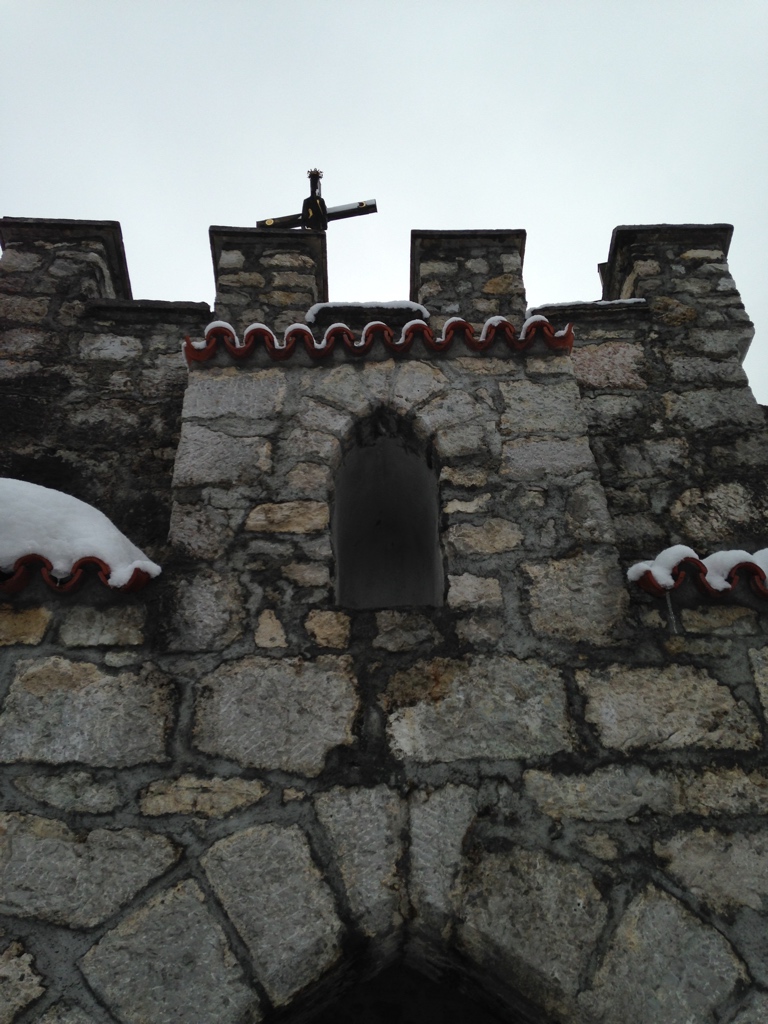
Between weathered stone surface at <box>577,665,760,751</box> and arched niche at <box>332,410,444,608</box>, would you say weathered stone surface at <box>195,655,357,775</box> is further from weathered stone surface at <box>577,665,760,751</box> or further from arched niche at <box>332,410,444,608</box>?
weathered stone surface at <box>577,665,760,751</box>

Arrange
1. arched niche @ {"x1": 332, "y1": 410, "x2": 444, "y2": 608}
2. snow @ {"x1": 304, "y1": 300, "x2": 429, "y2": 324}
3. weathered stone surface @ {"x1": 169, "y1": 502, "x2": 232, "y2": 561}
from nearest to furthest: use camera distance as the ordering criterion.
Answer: weathered stone surface @ {"x1": 169, "y1": 502, "x2": 232, "y2": 561} < arched niche @ {"x1": 332, "y1": 410, "x2": 444, "y2": 608} < snow @ {"x1": 304, "y1": 300, "x2": 429, "y2": 324}

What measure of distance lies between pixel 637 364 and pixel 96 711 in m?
3.05

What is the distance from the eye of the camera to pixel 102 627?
236 cm

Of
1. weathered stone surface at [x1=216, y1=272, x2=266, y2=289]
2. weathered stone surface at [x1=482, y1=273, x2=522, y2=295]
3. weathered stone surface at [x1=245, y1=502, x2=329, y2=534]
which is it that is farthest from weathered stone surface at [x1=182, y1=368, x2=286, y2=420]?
weathered stone surface at [x1=482, y1=273, x2=522, y2=295]

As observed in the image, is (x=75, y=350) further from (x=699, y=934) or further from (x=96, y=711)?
(x=699, y=934)

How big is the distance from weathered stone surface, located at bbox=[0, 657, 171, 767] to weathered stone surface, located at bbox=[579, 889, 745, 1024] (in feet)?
4.57

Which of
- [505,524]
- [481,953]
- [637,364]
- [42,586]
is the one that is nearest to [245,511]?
[42,586]

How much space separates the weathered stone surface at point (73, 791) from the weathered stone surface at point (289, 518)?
3.27 ft

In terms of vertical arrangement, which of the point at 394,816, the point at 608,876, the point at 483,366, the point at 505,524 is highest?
the point at 483,366

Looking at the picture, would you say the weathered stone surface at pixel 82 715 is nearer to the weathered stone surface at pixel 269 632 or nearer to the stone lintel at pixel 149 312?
the weathered stone surface at pixel 269 632

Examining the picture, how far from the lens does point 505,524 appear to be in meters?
2.66

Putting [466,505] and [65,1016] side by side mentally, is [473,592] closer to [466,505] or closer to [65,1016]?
[466,505]

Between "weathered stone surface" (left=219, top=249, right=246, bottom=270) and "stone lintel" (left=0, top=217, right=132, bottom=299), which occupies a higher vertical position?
"stone lintel" (left=0, top=217, right=132, bottom=299)

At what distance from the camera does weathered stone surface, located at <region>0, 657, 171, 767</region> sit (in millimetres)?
2133
